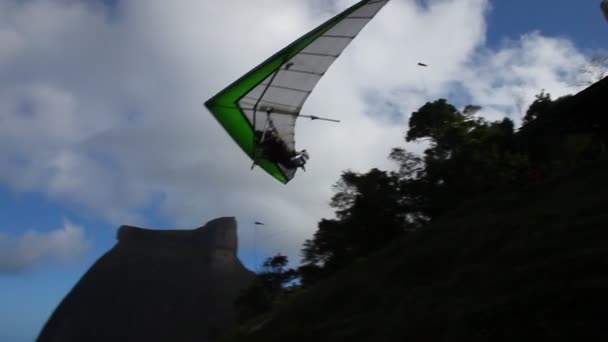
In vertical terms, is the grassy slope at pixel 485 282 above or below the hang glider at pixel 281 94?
below

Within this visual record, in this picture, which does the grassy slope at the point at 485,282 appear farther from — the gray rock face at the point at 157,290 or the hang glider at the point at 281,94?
the gray rock face at the point at 157,290

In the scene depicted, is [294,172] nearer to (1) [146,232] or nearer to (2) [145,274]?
(2) [145,274]

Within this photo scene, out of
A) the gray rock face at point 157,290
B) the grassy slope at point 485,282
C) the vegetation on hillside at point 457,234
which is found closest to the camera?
the grassy slope at point 485,282

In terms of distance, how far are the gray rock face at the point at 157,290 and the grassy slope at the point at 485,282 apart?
38.2 metres

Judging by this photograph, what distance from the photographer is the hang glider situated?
8727 mm

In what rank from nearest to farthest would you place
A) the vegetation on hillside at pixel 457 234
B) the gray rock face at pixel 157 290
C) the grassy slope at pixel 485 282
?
the grassy slope at pixel 485 282
the vegetation on hillside at pixel 457 234
the gray rock face at pixel 157 290

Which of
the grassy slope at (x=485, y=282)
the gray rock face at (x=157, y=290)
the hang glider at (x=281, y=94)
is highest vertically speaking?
the gray rock face at (x=157, y=290)

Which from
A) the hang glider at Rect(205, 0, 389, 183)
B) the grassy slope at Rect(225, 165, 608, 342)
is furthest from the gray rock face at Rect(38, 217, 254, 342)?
the hang glider at Rect(205, 0, 389, 183)

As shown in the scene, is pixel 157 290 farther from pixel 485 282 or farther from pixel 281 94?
pixel 485 282

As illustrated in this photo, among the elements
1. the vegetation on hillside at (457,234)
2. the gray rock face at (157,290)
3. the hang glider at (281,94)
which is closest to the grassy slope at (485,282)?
the vegetation on hillside at (457,234)

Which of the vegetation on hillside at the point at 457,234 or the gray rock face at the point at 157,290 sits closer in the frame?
the vegetation on hillside at the point at 457,234

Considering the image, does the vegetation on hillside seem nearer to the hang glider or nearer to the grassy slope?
the grassy slope

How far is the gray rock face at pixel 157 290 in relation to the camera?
2073 inches

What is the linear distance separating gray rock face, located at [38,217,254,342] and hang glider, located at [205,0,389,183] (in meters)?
42.3
